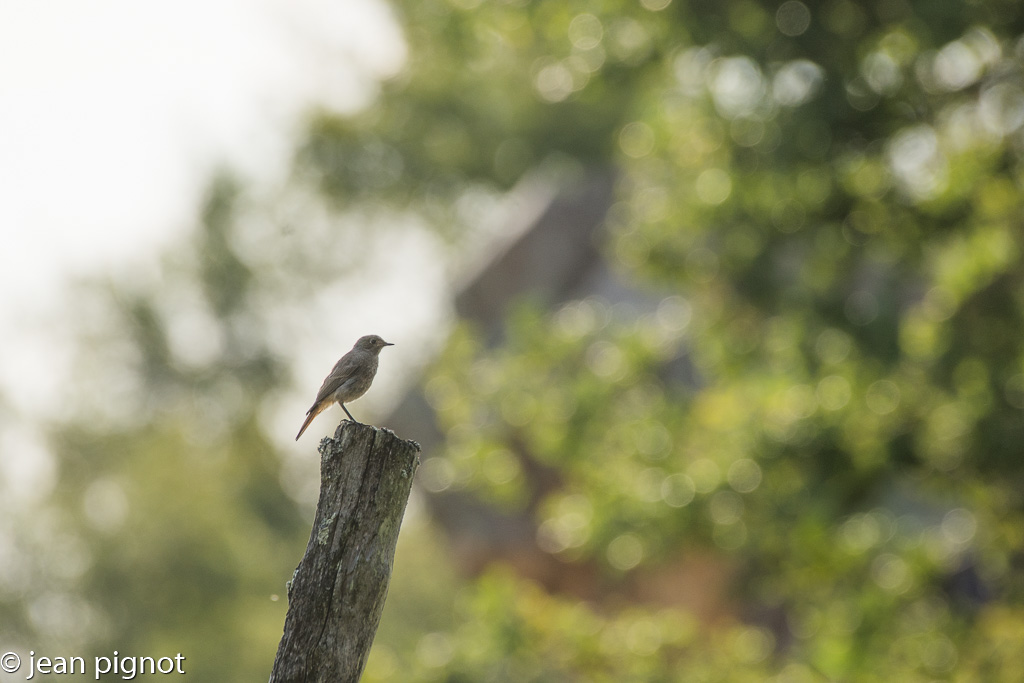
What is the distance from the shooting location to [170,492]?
25922 mm

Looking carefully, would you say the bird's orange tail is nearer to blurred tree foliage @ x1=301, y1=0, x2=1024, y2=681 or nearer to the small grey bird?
the small grey bird

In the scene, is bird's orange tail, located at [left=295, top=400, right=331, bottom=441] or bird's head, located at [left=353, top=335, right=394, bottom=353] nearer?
bird's orange tail, located at [left=295, top=400, right=331, bottom=441]

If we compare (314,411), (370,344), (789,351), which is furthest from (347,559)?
(789,351)

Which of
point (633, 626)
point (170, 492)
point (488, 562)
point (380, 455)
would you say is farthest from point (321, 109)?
point (380, 455)

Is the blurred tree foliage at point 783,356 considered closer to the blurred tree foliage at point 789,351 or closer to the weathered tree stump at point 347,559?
the blurred tree foliage at point 789,351

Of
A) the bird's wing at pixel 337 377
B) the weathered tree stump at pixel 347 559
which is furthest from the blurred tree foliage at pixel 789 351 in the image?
the weathered tree stump at pixel 347 559

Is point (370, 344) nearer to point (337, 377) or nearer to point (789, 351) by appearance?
point (337, 377)

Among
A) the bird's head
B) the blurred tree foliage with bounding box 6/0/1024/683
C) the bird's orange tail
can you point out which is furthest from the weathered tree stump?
the blurred tree foliage with bounding box 6/0/1024/683

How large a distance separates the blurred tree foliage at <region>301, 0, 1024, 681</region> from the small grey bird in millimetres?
4258

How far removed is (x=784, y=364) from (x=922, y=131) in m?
2.27

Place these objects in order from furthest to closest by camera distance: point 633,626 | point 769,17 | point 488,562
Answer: point 488,562, point 633,626, point 769,17

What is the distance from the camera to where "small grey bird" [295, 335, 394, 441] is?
4.89 meters

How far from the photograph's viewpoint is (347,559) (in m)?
3.56

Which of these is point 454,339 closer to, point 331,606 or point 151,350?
point 331,606
